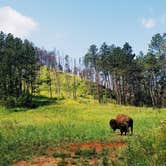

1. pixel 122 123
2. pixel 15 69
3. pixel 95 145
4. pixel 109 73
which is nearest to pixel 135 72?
pixel 109 73

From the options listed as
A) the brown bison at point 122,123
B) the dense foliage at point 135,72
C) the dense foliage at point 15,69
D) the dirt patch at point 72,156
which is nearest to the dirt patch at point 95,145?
the dirt patch at point 72,156

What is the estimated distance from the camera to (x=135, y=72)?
111688 millimetres

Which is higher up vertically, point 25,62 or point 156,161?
point 25,62

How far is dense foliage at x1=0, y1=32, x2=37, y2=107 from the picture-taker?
8369cm

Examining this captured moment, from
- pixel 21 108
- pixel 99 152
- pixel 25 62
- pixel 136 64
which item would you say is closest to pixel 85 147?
pixel 99 152

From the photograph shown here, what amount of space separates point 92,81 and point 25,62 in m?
59.9

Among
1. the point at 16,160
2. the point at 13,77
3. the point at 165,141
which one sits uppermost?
the point at 13,77

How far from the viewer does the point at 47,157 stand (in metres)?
20.1

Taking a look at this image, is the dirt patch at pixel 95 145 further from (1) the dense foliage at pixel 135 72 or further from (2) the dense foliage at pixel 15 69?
(1) the dense foliage at pixel 135 72

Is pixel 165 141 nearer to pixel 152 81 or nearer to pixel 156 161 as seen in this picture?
pixel 156 161

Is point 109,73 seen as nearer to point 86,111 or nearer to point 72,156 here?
point 86,111

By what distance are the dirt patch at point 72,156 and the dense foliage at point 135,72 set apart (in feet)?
268

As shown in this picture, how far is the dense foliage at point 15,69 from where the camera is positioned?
8369cm

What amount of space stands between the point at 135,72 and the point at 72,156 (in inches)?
3666
